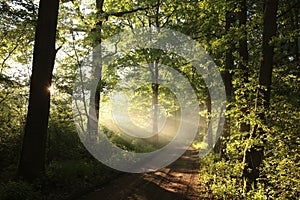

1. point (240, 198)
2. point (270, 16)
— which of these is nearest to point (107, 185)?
point (240, 198)

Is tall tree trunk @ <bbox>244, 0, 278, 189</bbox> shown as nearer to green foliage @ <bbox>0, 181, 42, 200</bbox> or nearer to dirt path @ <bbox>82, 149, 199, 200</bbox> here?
dirt path @ <bbox>82, 149, 199, 200</bbox>

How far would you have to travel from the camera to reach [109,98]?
2447 cm

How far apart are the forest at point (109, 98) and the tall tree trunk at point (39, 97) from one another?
4cm

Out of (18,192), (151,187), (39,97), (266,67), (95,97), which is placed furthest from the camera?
(95,97)

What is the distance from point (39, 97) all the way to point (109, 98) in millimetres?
14382

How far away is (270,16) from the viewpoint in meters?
9.59

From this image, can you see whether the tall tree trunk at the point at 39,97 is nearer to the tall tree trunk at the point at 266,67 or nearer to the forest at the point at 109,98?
the forest at the point at 109,98

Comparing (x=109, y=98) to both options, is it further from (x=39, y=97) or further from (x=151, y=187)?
A: (x=39, y=97)

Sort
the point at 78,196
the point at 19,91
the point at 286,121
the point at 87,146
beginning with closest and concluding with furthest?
1. the point at 286,121
2. the point at 78,196
3. the point at 19,91
4. the point at 87,146

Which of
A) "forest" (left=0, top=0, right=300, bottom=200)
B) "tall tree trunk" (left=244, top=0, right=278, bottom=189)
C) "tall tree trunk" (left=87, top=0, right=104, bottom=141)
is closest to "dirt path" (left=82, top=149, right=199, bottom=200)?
"forest" (left=0, top=0, right=300, bottom=200)

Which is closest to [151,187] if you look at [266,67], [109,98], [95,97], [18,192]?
[18,192]

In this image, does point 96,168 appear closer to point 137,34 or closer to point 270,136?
point 270,136

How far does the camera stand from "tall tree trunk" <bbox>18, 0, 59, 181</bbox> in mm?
9898

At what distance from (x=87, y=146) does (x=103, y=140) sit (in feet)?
8.84
